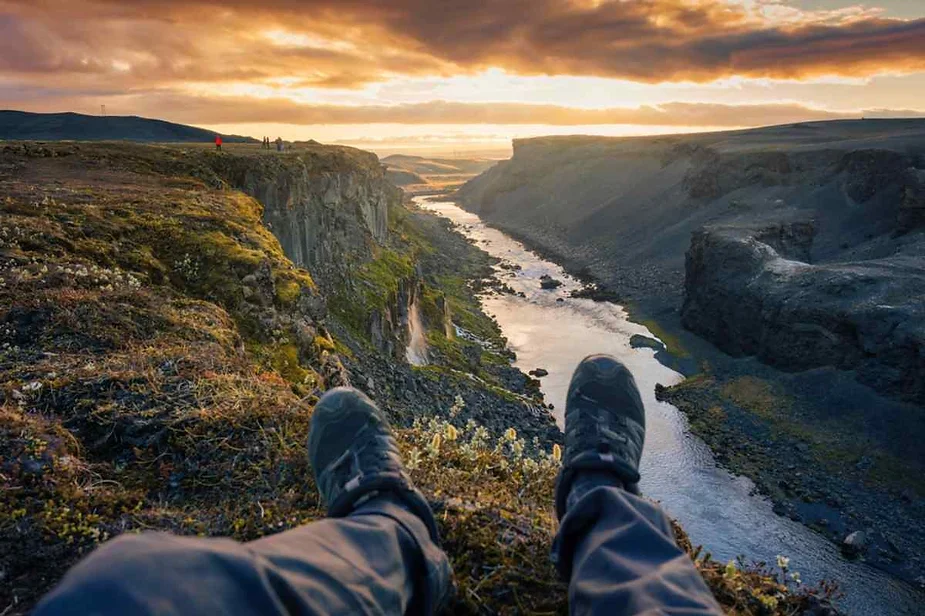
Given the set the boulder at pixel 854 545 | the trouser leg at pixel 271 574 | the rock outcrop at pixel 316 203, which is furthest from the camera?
the rock outcrop at pixel 316 203

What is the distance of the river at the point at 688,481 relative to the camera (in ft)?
61.2

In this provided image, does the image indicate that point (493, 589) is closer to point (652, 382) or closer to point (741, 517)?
point (741, 517)

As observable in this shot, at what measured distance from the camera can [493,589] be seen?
3068 mm

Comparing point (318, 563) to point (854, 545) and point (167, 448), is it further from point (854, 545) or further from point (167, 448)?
point (854, 545)

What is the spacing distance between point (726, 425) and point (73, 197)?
2884 centimetres

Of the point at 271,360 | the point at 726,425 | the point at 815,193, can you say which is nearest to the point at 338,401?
the point at 271,360

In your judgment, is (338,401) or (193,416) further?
(193,416)

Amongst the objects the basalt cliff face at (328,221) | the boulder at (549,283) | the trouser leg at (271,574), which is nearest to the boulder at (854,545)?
the basalt cliff face at (328,221)

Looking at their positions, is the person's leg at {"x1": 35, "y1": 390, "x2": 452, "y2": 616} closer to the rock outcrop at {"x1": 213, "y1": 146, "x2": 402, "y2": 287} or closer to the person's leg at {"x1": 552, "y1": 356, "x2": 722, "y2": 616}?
the person's leg at {"x1": 552, "y1": 356, "x2": 722, "y2": 616}

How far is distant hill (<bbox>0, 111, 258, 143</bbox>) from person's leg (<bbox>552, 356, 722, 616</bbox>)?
46.9 meters

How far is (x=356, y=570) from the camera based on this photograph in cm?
223

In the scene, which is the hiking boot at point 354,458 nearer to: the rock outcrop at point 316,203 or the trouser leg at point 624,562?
the trouser leg at point 624,562

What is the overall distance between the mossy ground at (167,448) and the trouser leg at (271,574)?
0.58 metres

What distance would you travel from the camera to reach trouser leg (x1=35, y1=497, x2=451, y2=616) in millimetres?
1449
